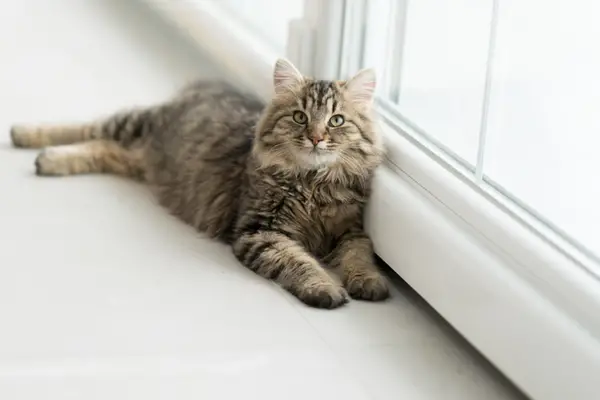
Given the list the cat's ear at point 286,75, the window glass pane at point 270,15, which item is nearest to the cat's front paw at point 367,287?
the cat's ear at point 286,75

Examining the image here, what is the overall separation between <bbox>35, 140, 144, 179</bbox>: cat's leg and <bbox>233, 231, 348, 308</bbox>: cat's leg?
1.96ft

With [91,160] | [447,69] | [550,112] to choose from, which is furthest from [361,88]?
[91,160]

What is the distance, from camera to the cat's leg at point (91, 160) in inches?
111

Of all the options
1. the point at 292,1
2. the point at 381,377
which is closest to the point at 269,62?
the point at 292,1

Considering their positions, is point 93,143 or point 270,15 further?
point 270,15

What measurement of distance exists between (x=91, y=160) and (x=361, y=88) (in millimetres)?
887

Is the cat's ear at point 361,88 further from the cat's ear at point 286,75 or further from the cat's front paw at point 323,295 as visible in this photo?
the cat's front paw at point 323,295

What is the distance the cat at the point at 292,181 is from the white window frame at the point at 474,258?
0.07 meters

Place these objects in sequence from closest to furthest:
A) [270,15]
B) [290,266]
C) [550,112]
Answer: [550,112], [290,266], [270,15]

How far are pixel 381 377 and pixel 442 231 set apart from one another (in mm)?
342

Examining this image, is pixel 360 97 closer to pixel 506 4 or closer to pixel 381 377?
pixel 506 4

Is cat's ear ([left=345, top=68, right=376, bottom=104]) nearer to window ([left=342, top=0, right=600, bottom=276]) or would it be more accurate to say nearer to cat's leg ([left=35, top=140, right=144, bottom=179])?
window ([left=342, top=0, right=600, bottom=276])

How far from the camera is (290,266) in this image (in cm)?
228

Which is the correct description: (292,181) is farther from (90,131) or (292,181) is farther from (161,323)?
(90,131)
